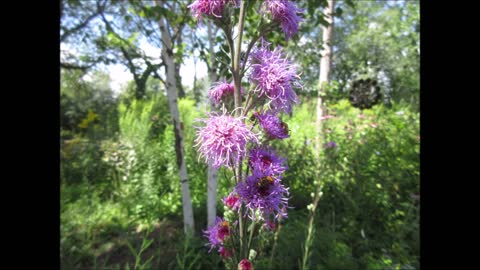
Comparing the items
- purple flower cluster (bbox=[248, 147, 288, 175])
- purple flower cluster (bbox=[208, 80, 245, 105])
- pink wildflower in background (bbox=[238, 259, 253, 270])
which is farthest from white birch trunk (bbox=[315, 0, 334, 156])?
pink wildflower in background (bbox=[238, 259, 253, 270])

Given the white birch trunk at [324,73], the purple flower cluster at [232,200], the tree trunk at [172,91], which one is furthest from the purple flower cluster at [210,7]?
the white birch trunk at [324,73]

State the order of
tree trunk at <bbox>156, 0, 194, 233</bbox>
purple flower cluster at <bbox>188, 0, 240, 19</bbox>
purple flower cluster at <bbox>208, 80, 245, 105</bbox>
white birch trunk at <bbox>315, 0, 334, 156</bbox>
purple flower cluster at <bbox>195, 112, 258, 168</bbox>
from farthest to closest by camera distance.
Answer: white birch trunk at <bbox>315, 0, 334, 156</bbox>, tree trunk at <bbox>156, 0, 194, 233</bbox>, purple flower cluster at <bbox>208, 80, 245, 105</bbox>, purple flower cluster at <bbox>188, 0, 240, 19</bbox>, purple flower cluster at <bbox>195, 112, 258, 168</bbox>

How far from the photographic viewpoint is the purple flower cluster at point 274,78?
1.10 meters

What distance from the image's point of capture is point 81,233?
304 cm

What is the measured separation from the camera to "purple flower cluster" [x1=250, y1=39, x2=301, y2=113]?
1.10m

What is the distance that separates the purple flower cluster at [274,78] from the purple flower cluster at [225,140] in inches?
6.5

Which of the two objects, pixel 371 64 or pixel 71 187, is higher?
pixel 371 64

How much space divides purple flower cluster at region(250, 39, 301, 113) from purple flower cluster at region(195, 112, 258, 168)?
164mm

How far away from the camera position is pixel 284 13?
118 cm

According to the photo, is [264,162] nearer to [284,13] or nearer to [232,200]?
[232,200]

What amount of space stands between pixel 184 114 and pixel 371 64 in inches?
658

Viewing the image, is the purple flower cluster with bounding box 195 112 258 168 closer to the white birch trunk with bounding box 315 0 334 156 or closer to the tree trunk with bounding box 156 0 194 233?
the tree trunk with bounding box 156 0 194 233

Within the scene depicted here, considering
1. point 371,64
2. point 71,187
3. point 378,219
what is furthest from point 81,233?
point 371,64
